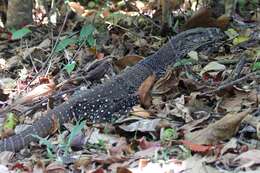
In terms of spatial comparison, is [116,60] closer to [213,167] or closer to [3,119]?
[3,119]

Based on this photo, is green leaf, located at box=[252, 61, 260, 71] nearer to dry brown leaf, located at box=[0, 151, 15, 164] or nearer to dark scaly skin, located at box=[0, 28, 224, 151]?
dark scaly skin, located at box=[0, 28, 224, 151]

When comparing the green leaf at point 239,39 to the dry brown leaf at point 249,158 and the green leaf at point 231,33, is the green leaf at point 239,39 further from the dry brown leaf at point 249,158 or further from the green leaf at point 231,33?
the dry brown leaf at point 249,158

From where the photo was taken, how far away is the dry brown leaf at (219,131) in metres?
3.44

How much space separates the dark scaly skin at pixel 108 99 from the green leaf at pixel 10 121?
311mm

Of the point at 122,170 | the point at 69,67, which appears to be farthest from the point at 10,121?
Result: the point at 122,170

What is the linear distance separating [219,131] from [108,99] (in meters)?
1.42

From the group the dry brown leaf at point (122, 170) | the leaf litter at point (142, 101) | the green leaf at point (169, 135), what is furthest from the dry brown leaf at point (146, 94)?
the dry brown leaf at point (122, 170)

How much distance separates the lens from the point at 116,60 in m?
5.70

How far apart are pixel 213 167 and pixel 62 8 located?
5.79 m

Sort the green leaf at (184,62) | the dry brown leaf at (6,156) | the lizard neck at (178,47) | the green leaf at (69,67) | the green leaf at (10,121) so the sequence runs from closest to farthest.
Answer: the dry brown leaf at (6,156)
the green leaf at (10,121)
the green leaf at (184,62)
the lizard neck at (178,47)
the green leaf at (69,67)

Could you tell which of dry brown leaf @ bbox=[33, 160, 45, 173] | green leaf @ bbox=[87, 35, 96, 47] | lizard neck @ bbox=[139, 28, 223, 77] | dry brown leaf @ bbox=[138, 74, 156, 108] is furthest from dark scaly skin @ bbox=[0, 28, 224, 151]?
green leaf @ bbox=[87, 35, 96, 47]

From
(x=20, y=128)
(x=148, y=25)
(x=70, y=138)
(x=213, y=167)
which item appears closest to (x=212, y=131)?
(x=213, y=167)

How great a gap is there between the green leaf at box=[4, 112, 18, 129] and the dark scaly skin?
31 centimetres

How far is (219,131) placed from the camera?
136 inches
